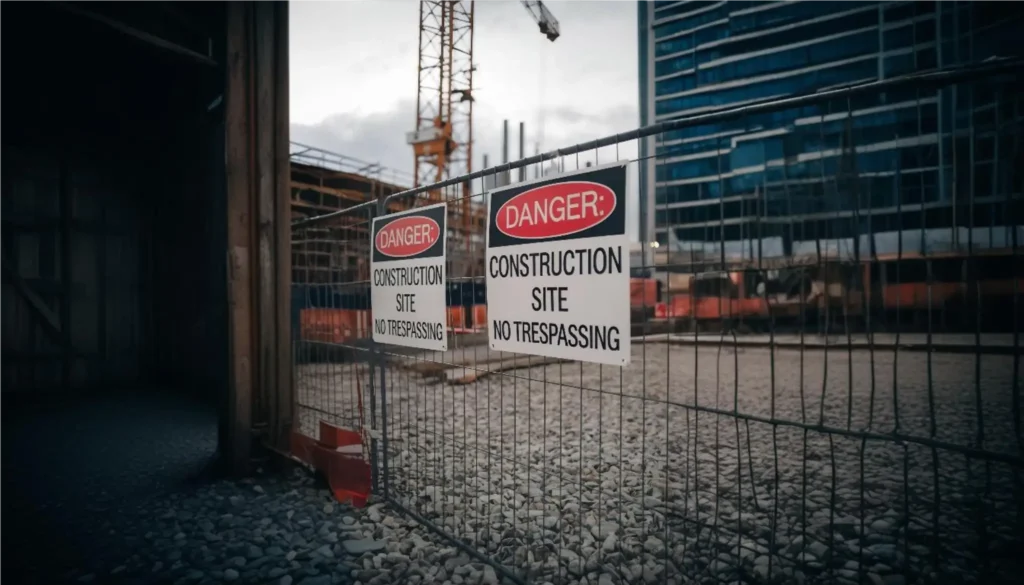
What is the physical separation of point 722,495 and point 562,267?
2468 millimetres

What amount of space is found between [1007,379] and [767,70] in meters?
54.7

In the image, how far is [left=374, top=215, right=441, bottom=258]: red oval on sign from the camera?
10.5 ft

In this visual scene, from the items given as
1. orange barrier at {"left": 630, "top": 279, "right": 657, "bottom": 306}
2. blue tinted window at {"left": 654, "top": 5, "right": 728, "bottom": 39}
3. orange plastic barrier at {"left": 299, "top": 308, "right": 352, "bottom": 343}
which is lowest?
orange plastic barrier at {"left": 299, "top": 308, "right": 352, "bottom": 343}

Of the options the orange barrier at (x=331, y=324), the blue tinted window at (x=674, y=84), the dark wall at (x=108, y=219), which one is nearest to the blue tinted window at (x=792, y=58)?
the blue tinted window at (x=674, y=84)

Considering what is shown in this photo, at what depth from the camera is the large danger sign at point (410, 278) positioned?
3139mm

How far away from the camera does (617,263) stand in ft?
7.17

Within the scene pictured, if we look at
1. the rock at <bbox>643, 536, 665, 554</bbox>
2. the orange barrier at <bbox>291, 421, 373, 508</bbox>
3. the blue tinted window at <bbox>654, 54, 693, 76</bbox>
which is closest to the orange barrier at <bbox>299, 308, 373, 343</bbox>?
the orange barrier at <bbox>291, 421, 373, 508</bbox>

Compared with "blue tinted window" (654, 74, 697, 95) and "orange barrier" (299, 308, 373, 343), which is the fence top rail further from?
"blue tinted window" (654, 74, 697, 95)

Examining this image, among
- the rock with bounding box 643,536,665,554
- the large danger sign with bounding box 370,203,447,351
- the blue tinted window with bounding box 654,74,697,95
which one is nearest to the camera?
the rock with bounding box 643,536,665,554

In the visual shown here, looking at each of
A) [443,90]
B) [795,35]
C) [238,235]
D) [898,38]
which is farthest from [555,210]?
[795,35]

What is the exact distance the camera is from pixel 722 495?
3.71 m

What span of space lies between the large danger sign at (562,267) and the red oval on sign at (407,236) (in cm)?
56

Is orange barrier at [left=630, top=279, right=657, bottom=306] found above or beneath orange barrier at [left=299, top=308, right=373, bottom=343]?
above

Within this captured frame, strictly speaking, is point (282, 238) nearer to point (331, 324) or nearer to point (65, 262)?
point (331, 324)
